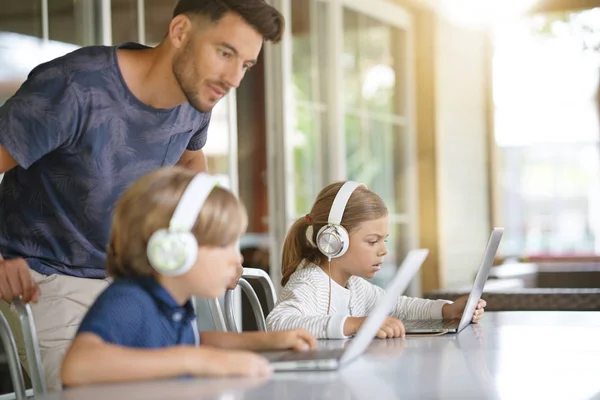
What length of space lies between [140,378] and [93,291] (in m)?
0.73

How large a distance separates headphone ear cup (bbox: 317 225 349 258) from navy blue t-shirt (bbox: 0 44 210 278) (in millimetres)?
469

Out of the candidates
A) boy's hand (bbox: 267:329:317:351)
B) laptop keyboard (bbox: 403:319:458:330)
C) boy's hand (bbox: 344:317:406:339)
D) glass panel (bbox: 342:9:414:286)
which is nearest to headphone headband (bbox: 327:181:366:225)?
laptop keyboard (bbox: 403:319:458:330)

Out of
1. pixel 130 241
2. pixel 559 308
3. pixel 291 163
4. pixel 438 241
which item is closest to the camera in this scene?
pixel 130 241

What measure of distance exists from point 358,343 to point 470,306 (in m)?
0.73

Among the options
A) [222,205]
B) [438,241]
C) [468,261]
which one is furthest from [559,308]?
[468,261]

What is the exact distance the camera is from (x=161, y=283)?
1.32 m

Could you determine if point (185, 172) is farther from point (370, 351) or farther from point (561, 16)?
point (561, 16)

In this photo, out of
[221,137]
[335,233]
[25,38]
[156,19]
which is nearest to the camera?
[335,233]

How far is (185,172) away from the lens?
51.9 inches

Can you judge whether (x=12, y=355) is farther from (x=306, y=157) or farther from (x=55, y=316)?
(x=306, y=157)

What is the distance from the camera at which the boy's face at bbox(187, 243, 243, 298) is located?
1298 mm

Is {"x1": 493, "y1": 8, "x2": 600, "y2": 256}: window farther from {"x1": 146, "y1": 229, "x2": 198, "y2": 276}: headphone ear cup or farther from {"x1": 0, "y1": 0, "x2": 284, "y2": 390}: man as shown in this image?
{"x1": 146, "y1": 229, "x2": 198, "y2": 276}: headphone ear cup

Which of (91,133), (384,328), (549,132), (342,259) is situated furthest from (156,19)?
(549,132)

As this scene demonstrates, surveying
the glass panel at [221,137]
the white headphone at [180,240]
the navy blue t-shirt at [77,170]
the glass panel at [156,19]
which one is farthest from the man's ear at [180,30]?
the glass panel at [221,137]
